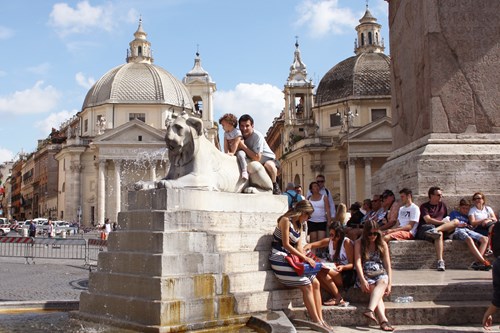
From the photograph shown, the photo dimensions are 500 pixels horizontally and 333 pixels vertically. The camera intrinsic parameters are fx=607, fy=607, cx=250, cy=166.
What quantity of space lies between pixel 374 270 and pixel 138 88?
234 feet

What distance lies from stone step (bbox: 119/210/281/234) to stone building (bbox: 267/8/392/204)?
168ft

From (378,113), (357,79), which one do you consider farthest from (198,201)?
(357,79)

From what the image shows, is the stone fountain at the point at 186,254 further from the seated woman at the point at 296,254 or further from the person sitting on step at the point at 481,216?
the person sitting on step at the point at 481,216

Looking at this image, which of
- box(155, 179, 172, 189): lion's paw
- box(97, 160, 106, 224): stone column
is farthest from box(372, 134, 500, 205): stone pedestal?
box(97, 160, 106, 224): stone column

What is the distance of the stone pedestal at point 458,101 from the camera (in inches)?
364

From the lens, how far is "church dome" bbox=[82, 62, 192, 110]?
2965 inches

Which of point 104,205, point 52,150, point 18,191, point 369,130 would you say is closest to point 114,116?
point 104,205

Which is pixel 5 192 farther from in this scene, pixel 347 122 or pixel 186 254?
pixel 186 254

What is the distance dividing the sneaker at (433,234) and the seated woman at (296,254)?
2.27m

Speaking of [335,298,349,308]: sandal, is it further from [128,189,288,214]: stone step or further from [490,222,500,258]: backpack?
[490,222,500,258]: backpack

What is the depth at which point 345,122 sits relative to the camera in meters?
62.1

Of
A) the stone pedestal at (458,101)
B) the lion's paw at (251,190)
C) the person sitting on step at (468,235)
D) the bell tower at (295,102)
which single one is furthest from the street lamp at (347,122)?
the lion's paw at (251,190)

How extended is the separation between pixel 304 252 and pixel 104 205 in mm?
66077

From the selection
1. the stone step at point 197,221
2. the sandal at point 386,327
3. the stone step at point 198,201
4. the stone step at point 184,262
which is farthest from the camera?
the stone step at point 198,201
